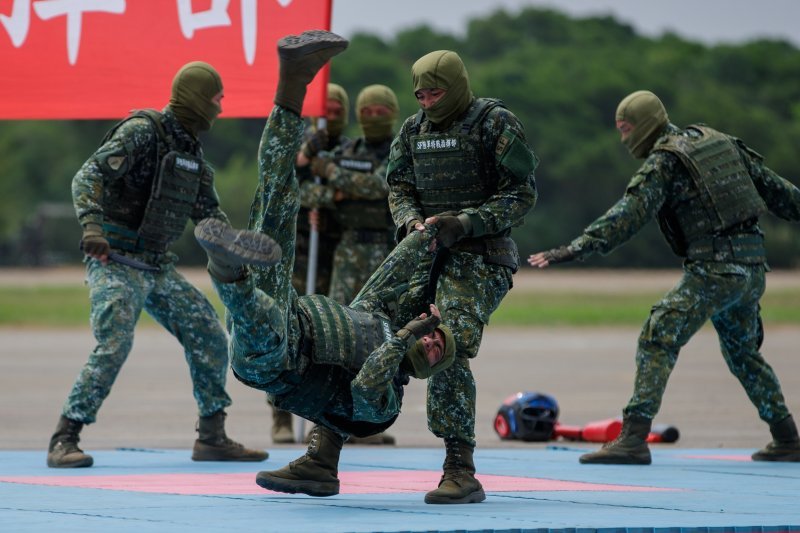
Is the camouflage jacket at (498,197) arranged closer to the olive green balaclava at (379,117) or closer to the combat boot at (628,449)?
the combat boot at (628,449)

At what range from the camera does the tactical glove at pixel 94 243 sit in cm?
728

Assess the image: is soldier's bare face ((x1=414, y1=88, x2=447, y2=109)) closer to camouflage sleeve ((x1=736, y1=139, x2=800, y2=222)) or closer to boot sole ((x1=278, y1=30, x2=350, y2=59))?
boot sole ((x1=278, y1=30, x2=350, y2=59))

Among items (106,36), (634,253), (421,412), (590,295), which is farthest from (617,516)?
(634,253)

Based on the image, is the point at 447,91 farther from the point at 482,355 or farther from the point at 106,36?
the point at 482,355

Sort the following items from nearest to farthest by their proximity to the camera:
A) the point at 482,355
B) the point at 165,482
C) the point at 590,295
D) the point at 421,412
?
1. the point at 165,482
2. the point at 421,412
3. the point at 482,355
4. the point at 590,295

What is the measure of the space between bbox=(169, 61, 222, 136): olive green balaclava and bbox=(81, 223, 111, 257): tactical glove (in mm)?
996

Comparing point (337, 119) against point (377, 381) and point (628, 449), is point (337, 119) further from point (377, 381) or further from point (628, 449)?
point (377, 381)

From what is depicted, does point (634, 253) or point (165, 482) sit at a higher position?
point (634, 253)

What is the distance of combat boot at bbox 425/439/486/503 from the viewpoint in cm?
614

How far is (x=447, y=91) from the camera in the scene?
21.2 feet

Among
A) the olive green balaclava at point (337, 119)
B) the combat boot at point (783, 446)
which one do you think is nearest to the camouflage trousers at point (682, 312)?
the combat boot at point (783, 446)

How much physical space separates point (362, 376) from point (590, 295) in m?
38.2

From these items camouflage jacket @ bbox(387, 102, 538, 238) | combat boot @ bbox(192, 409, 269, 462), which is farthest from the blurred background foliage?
camouflage jacket @ bbox(387, 102, 538, 238)

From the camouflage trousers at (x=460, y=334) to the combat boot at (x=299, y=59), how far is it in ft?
3.39
